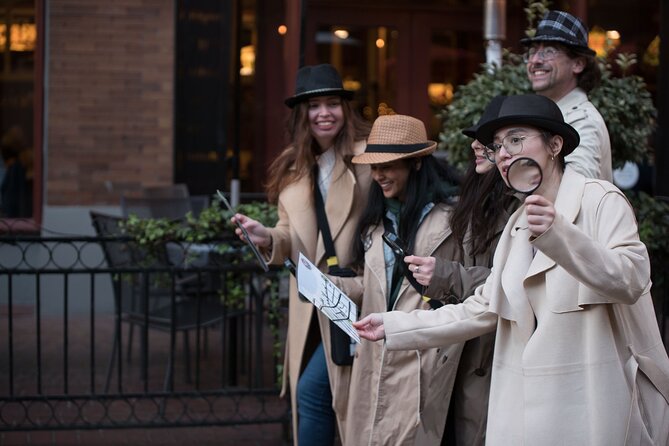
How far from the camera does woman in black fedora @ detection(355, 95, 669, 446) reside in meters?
3.02

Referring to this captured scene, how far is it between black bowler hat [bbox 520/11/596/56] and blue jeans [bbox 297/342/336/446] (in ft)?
5.48

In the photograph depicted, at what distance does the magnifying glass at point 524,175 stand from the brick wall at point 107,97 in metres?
7.82

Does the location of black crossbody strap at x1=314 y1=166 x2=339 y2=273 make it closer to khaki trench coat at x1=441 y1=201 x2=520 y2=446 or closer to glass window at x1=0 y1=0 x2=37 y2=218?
khaki trench coat at x1=441 y1=201 x2=520 y2=446

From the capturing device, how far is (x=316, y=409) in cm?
478

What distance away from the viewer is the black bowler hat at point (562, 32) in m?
4.45

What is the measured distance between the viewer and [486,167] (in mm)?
3986

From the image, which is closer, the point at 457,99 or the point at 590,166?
the point at 590,166

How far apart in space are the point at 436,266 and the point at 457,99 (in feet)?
7.66

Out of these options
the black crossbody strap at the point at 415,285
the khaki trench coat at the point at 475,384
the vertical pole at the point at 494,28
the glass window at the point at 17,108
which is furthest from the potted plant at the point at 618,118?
the glass window at the point at 17,108

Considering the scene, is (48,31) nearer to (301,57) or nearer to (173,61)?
(173,61)

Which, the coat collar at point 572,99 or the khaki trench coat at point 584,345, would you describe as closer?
the khaki trench coat at point 584,345

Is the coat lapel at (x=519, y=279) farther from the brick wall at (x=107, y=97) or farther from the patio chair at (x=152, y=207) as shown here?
the brick wall at (x=107, y=97)

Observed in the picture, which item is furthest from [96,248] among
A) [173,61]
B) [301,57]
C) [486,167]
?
[486,167]

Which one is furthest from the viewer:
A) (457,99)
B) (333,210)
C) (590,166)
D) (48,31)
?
(48,31)
